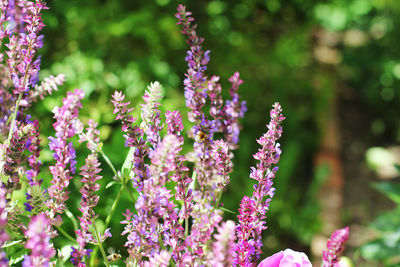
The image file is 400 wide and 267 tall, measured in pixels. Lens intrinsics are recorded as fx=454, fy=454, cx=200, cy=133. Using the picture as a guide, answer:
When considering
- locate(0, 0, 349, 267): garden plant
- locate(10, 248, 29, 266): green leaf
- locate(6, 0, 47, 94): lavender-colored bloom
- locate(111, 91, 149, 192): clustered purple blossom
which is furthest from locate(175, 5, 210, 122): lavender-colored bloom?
locate(10, 248, 29, 266): green leaf

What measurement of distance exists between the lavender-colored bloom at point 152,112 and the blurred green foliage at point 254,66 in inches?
23.6

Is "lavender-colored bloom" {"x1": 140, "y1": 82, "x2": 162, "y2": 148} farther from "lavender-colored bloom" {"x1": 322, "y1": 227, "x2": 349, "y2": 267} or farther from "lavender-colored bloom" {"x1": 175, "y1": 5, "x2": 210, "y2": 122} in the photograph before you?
"lavender-colored bloom" {"x1": 322, "y1": 227, "x2": 349, "y2": 267}

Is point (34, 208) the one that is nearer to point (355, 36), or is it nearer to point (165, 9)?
point (165, 9)

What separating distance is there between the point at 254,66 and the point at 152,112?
3102mm

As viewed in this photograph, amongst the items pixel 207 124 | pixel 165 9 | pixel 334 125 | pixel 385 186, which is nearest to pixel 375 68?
pixel 334 125

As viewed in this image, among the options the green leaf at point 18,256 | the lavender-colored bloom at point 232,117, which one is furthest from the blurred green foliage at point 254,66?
the lavender-colored bloom at point 232,117

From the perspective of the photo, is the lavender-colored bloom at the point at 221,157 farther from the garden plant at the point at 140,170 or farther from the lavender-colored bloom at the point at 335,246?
the lavender-colored bloom at the point at 335,246

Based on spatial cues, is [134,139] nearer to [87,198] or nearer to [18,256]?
[87,198]

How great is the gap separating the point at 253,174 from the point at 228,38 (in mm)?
3046

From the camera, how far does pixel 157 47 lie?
3.10 meters

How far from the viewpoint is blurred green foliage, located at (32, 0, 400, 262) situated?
255 cm

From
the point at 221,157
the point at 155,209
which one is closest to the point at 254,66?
the point at 221,157

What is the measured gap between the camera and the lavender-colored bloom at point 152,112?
0.67m

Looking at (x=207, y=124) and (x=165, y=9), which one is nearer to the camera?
(x=207, y=124)
